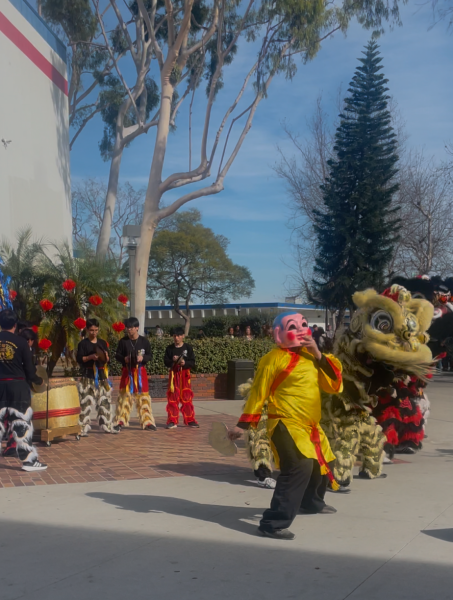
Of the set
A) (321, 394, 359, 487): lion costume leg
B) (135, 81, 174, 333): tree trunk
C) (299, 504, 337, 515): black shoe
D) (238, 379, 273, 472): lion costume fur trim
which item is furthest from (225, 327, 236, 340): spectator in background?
(299, 504, 337, 515): black shoe

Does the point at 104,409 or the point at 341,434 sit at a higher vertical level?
the point at 341,434

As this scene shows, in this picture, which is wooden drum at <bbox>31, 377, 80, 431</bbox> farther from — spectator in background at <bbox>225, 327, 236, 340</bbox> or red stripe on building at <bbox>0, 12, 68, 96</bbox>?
red stripe on building at <bbox>0, 12, 68, 96</bbox>

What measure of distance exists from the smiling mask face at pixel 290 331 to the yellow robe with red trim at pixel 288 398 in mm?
97

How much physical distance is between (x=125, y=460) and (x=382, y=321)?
3501 millimetres

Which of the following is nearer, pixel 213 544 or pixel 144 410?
pixel 213 544

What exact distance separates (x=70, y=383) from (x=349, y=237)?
1728cm

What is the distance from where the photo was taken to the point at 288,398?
15.7ft

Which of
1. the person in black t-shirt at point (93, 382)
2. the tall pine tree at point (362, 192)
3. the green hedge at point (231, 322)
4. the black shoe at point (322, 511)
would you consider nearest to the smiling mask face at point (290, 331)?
the black shoe at point (322, 511)

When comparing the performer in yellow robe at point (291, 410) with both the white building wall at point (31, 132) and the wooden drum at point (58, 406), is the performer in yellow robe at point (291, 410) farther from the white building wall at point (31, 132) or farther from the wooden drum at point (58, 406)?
the white building wall at point (31, 132)

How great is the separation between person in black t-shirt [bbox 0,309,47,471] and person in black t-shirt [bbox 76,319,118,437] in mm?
2209

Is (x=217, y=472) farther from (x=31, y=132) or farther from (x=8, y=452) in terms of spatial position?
(x=31, y=132)

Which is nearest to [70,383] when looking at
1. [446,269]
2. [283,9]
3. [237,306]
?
[283,9]

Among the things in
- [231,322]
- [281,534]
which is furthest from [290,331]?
[231,322]

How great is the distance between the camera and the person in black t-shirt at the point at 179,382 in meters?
10.4
